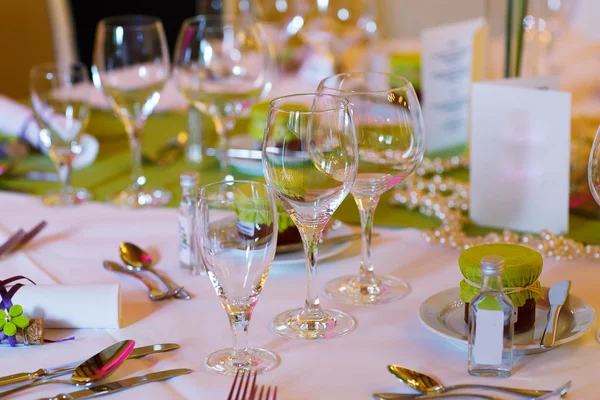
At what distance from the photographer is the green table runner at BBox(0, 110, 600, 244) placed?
134 centimetres

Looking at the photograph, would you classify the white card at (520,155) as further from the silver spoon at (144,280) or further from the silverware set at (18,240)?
the silverware set at (18,240)

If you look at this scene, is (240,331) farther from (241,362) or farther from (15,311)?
(15,311)

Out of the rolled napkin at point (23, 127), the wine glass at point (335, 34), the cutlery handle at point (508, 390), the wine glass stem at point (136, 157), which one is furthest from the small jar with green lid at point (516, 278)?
the wine glass at point (335, 34)

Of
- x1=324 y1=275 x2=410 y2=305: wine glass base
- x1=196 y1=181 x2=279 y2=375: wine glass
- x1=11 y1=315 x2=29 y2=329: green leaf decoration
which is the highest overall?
x1=196 y1=181 x2=279 y2=375: wine glass

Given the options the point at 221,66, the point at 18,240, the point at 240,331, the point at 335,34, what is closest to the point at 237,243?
the point at 240,331

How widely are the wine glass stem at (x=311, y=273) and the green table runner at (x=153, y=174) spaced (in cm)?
40

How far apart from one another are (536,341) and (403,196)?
604mm

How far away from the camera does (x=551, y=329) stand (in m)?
0.86

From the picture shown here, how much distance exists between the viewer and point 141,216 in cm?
139

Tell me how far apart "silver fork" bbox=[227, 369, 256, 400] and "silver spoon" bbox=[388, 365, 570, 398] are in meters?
0.14

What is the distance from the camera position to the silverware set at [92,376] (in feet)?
2.62

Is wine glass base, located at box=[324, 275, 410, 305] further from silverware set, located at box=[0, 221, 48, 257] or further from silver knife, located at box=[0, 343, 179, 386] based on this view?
silverware set, located at box=[0, 221, 48, 257]

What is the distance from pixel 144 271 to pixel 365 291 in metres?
0.32

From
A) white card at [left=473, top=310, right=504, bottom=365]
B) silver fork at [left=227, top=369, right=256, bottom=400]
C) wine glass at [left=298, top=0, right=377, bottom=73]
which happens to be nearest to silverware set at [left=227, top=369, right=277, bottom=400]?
silver fork at [left=227, top=369, right=256, bottom=400]
